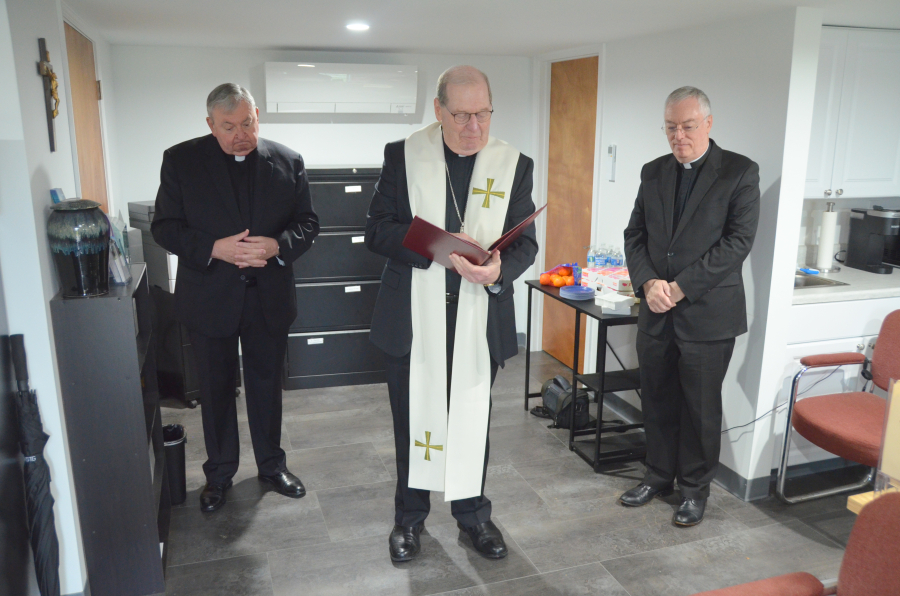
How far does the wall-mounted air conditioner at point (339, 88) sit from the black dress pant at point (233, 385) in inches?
83.5

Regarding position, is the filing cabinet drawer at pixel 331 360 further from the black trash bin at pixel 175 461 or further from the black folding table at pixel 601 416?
the black trash bin at pixel 175 461

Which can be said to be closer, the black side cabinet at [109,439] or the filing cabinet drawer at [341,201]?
the black side cabinet at [109,439]

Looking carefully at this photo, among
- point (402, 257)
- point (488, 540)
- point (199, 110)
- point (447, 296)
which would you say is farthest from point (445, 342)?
point (199, 110)

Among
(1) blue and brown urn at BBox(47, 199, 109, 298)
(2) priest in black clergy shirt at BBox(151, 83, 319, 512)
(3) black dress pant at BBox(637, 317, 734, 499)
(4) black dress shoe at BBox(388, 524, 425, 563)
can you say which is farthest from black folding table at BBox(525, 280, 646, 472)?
(1) blue and brown urn at BBox(47, 199, 109, 298)

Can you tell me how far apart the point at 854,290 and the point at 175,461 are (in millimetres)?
3215

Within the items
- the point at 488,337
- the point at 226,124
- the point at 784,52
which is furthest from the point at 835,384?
the point at 226,124

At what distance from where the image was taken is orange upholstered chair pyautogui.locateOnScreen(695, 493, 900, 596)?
4.59ft

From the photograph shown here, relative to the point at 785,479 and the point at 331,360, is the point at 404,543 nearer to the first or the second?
the point at 785,479

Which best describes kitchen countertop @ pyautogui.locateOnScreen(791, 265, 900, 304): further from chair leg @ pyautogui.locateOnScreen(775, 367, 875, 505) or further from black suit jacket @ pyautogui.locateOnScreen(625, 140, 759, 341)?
black suit jacket @ pyautogui.locateOnScreen(625, 140, 759, 341)

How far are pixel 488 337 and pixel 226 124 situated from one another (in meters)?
1.31

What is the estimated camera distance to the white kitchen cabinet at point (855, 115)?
338 centimetres

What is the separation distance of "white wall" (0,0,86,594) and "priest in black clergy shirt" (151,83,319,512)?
1.77ft

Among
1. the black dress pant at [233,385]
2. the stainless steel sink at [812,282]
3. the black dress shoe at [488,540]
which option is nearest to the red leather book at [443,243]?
the black dress pant at [233,385]

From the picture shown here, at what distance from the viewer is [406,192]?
2.53 m
